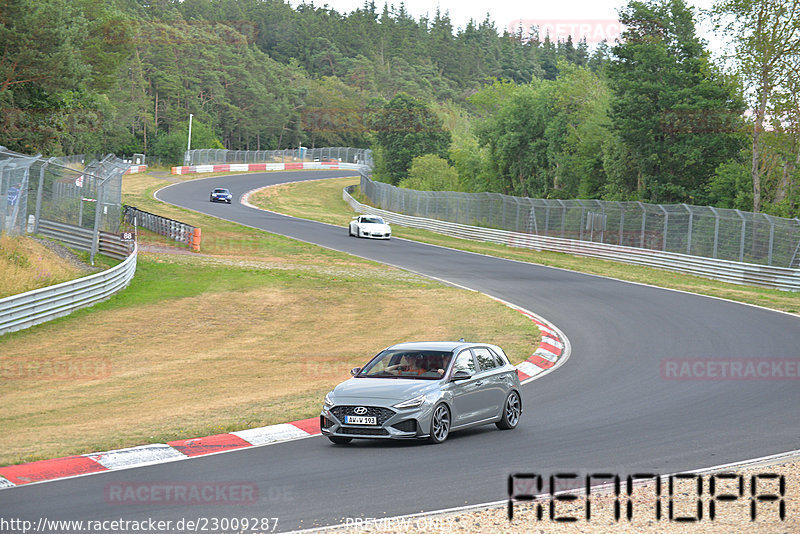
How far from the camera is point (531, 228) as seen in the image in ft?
164

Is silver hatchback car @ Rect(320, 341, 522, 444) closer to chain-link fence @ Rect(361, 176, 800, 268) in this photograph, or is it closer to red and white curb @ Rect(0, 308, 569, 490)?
red and white curb @ Rect(0, 308, 569, 490)

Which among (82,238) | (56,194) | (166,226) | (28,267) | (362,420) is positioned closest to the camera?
(362,420)

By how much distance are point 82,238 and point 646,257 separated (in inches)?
937

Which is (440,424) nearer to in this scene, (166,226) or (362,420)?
(362,420)

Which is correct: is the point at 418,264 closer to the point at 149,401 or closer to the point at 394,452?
the point at 149,401

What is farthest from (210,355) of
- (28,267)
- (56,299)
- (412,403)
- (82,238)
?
(82,238)

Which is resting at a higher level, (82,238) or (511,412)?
(82,238)

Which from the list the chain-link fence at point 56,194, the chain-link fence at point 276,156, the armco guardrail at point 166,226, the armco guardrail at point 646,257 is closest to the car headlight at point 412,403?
the chain-link fence at point 56,194

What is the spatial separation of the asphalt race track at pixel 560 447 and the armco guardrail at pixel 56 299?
12702 millimetres

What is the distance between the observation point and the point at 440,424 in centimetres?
1199

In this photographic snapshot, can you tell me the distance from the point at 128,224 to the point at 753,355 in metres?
35.2

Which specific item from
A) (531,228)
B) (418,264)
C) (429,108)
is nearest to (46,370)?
(418,264)

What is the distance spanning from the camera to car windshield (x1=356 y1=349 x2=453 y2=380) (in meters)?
12.6

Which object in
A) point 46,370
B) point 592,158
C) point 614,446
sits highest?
point 592,158
